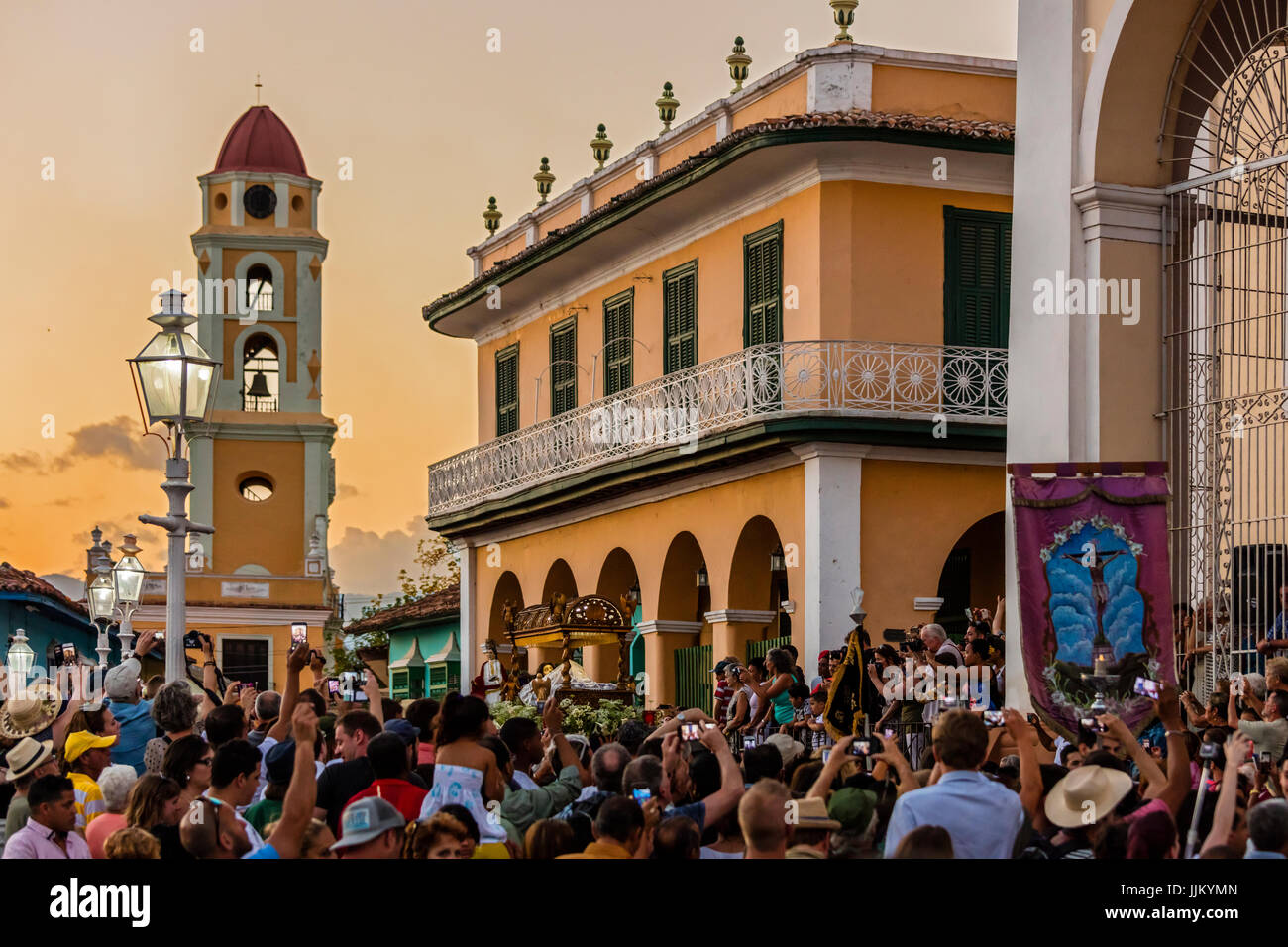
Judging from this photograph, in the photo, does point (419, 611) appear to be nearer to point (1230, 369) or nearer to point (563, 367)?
point (563, 367)

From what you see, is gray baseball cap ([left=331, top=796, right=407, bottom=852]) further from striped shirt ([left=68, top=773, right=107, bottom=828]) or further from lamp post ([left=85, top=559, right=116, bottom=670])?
lamp post ([left=85, top=559, right=116, bottom=670])

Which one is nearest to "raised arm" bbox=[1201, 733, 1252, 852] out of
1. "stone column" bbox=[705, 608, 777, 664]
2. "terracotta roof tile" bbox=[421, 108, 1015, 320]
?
"terracotta roof tile" bbox=[421, 108, 1015, 320]

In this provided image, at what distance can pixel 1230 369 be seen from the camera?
13727 millimetres

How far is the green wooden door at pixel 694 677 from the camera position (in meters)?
25.8

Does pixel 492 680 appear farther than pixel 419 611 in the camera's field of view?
No

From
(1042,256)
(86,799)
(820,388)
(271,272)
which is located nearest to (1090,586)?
(1042,256)

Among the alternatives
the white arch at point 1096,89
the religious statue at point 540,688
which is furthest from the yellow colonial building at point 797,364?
the white arch at point 1096,89

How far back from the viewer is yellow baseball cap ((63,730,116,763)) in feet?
34.3

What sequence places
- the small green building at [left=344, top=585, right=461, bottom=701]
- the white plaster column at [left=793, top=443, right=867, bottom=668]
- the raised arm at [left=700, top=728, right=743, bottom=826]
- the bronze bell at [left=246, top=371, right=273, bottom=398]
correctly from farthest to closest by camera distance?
the bronze bell at [left=246, top=371, right=273, bottom=398]
the small green building at [left=344, top=585, right=461, bottom=701]
the white plaster column at [left=793, top=443, right=867, bottom=668]
the raised arm at [left=700, top=728, right=743, bottom=826]

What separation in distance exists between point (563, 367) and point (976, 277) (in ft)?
27.0

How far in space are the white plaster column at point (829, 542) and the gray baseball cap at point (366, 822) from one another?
15.2 meters

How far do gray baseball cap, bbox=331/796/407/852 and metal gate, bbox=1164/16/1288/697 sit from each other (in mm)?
6843
